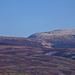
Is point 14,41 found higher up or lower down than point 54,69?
higher up

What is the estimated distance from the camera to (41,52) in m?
62.7

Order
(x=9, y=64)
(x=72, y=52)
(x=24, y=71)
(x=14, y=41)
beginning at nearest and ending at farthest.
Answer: (x=24, y=71), (x=9, y=64), (x=72, y=52), (x=14, y=41)

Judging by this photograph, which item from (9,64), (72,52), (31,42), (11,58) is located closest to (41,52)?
(72,52)

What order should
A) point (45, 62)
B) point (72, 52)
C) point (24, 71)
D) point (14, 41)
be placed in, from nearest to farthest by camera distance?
1. point (24, 71)
2. point (45, 62)
3. point (72, 52)
4. point (14, 41)

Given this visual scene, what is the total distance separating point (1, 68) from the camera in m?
41.5

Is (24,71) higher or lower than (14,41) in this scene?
lower

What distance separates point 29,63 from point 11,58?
633 centimetres

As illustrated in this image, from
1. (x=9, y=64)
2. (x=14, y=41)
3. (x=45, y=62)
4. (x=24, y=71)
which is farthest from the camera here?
(x=14, y=41)

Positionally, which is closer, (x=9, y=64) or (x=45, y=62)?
(x=9, y=64)

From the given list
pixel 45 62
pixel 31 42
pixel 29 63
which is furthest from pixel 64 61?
pixel 31 42

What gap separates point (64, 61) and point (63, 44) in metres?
42.8

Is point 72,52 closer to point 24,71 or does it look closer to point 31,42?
point 24,71

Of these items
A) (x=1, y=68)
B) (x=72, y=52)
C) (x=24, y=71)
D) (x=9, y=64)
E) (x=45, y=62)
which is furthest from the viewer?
(x=72, y=52)

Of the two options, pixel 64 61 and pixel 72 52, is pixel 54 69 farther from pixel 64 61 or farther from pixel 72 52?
pixel 72 52
